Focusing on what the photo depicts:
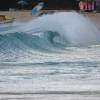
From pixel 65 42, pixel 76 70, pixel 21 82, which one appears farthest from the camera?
pixel 65 42

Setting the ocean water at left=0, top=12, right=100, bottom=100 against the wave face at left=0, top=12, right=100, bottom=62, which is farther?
the wave face at left=0, top=12, right=100, bottom=62

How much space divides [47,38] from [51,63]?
4.32m

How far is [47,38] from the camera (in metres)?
13.4

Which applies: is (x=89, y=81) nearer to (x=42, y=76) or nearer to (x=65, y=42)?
(x=42, y=76)

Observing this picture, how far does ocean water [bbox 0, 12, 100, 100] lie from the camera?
6512 millimetres

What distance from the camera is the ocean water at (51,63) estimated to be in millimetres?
6512

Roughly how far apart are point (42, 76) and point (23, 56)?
2486mm

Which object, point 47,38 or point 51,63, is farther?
point 47,38

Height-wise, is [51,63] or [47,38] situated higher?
[51,63]

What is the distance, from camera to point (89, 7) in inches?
1080

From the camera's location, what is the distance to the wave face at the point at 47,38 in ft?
35.8

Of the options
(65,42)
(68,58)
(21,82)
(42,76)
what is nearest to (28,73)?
(42,76)

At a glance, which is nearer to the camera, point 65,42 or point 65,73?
point 65,73

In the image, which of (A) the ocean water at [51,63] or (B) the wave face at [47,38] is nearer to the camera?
(A) the ocean water at [51,63]
